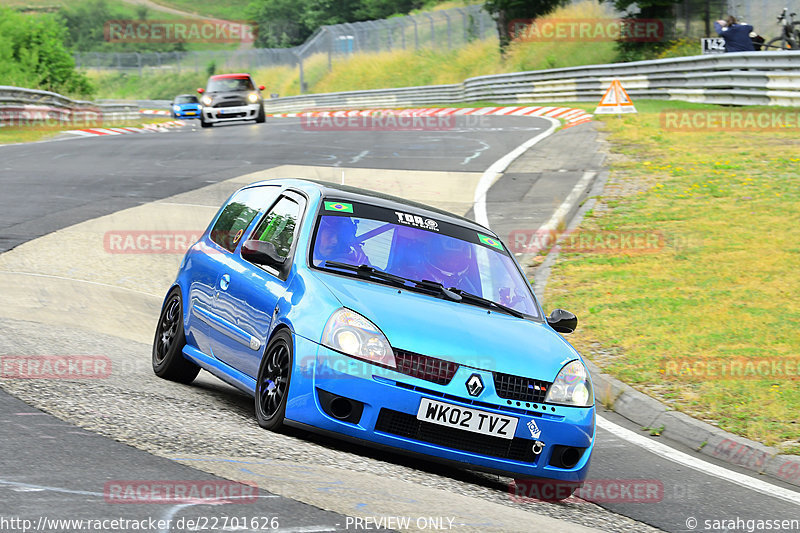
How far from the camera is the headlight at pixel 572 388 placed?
5926 mm

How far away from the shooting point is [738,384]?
27.8ft

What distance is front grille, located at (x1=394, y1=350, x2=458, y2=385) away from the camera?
5641mm

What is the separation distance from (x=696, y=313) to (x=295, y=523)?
7052mm

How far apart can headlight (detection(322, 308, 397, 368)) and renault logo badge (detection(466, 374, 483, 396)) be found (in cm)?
41

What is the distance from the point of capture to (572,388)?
6.02 metres

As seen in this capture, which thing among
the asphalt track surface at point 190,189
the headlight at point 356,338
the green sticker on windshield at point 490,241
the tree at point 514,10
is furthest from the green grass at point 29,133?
the headlight at point 356,338

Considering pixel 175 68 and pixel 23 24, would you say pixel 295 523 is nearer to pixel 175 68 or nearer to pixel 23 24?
pixel 23 24

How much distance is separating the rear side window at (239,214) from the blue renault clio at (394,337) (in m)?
0.09

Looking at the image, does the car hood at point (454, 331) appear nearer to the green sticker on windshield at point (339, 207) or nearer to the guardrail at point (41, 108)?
the green sticker on windshield at point (339, 207)

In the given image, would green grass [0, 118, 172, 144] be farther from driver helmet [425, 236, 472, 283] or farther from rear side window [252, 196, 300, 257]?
driver helmet [425, 236, 472, 283]

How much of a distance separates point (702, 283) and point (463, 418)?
6.67 metres

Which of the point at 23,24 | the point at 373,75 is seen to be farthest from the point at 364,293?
the point at 373,75
